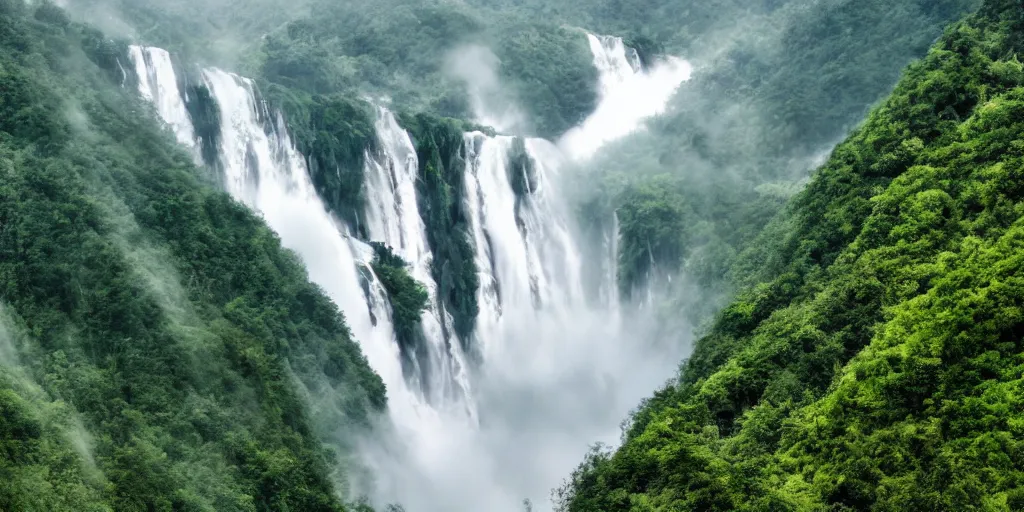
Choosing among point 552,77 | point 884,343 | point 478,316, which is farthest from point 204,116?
point 552,77

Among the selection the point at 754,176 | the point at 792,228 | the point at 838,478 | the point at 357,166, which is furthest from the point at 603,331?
the point at 838,478

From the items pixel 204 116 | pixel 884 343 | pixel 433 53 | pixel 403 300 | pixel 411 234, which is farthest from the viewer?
pixel 433 53

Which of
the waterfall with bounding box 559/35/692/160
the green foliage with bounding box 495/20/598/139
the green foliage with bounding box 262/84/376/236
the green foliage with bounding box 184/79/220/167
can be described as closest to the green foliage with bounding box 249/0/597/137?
the green foliage with bounding box 495/20/598/139

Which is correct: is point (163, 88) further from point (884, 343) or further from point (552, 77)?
point (552, 77)

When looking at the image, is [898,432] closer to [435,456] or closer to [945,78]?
[945,78]

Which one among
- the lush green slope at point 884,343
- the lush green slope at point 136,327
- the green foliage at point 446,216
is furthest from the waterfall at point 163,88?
the lush green slope at point 884,343

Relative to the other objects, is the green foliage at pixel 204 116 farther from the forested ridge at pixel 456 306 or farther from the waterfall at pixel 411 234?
the waterfall at pixel 411 234
